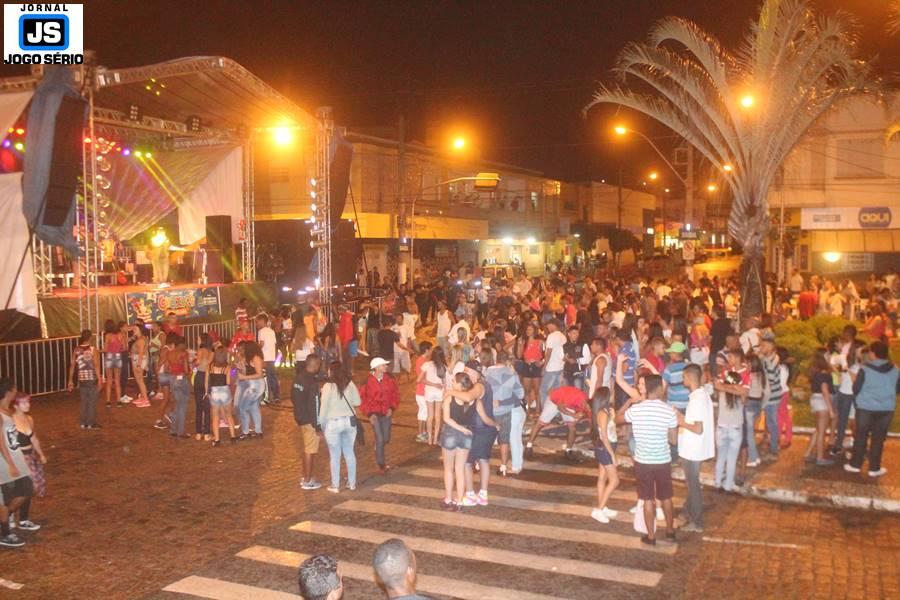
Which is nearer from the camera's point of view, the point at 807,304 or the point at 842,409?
the point at 842,409

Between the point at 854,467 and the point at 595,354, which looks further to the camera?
the point at 595,354

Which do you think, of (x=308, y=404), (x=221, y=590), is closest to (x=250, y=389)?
(x=308, y=404)

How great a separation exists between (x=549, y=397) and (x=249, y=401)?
14.8ft

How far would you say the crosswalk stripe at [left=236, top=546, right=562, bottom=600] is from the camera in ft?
21.3

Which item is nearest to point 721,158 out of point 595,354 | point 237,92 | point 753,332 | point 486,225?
point 753,332

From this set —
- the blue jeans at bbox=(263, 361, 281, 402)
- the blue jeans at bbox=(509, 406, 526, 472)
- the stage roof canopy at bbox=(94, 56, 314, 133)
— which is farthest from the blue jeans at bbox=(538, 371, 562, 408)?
the stage roof canopy at bbox=(94, 56, 314, 133)

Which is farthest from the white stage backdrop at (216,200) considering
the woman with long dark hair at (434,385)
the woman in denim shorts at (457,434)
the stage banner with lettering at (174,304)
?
the woman in denim shorts at (457,434)

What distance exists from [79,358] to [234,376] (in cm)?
277

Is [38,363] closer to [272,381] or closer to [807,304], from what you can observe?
[272,381]

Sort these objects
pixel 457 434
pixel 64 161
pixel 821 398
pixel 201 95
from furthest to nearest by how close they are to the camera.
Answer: pixel 201 95 < pixel 64 161 < pixel 821 398 < pixel 457 434

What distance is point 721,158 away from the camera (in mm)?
15297

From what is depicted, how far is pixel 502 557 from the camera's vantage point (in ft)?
24.0

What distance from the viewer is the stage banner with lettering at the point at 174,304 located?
19484 millimetres

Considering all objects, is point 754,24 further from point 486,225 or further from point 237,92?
point 486,225
